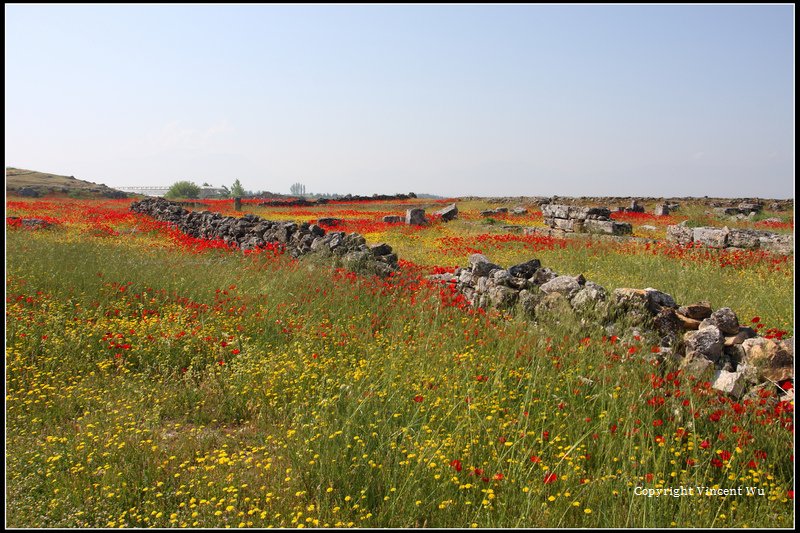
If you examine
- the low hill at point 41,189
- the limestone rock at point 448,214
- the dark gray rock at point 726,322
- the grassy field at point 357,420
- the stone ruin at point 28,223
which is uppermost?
the low hill at point 41,189

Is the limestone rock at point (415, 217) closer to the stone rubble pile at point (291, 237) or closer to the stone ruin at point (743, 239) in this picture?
the stone rubble pile at point (291, 237)

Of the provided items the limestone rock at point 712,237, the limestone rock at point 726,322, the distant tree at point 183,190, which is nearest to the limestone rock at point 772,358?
the limestone rock at point 726,322

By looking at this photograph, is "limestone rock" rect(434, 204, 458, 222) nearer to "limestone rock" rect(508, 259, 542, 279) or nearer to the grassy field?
"limestone rock" rect(508, 259, 542, 279)

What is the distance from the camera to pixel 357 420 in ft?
13.4

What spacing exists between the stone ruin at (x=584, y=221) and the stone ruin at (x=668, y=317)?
12873mm

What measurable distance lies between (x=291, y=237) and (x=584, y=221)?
12393 mm

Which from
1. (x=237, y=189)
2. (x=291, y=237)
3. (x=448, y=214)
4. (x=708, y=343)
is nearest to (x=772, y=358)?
(x=708, y=343)

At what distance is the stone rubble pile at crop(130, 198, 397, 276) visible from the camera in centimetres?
1075

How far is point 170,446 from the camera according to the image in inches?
160

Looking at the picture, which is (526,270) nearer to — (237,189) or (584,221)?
(584,221)

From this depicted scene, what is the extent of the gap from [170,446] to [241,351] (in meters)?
2.21

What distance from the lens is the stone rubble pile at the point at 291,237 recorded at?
10.8 metres

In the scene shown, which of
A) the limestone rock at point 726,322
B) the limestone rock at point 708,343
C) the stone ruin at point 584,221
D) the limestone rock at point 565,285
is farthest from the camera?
the stone ruin at point 584,221

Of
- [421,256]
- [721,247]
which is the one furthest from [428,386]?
[721,247]
